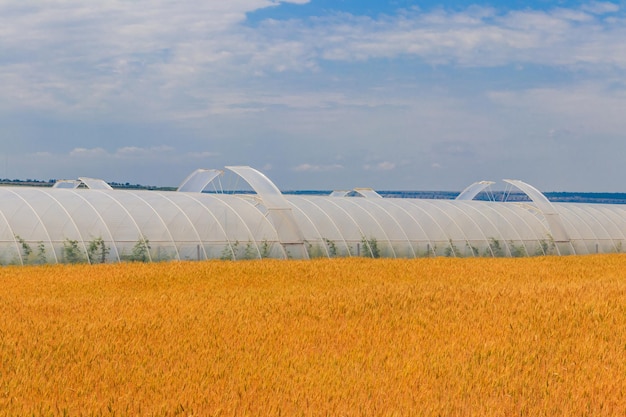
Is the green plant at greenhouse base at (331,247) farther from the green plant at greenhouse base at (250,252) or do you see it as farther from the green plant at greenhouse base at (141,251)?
the green plant at greenhouse base at (141,251)

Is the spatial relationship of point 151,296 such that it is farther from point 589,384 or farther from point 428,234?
point 428,234

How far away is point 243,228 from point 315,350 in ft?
78.4

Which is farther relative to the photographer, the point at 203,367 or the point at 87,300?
the point at 87,300

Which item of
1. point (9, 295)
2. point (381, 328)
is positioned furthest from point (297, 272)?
point (381, 328)

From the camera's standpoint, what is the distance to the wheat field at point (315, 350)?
9227 mm

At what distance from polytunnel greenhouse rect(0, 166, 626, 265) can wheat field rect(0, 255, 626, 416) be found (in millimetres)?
10663

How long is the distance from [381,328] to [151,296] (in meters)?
6.88

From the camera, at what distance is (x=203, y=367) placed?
10891 mm

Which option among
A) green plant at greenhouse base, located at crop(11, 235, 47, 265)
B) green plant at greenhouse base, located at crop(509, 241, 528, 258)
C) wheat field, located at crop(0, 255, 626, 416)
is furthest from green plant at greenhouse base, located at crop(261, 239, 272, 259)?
green plant at greenhouse base, located at crop(509, 241, 528, 258)

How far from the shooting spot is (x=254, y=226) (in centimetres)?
3638

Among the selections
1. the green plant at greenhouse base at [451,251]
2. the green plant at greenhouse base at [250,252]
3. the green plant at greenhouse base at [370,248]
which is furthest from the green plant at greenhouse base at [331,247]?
the green plant at greenhouse base at [451,251]

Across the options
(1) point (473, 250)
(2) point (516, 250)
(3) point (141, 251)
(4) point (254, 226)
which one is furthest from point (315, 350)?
(2) point (516, 250)

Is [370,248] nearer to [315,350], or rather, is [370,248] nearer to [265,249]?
[265,249]

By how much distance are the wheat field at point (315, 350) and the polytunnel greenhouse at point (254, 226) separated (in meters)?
10.7
